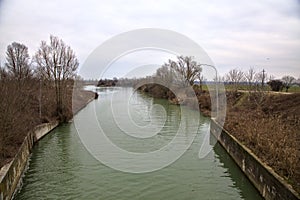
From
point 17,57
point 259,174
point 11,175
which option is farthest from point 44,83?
point 259,174

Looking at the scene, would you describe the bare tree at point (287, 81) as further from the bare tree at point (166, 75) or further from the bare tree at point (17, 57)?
the bare tree at point (17, 57)

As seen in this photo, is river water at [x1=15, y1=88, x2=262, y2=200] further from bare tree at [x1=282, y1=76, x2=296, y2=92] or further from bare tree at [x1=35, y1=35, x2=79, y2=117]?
bare tree at [x1=282, y1=76, x2=296, y2=92]

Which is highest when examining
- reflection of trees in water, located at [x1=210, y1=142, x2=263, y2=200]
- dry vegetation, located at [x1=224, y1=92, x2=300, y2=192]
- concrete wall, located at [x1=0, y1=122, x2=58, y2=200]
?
dry vegetation, located at [x1=224, y1=92, x2=300, y2=192]

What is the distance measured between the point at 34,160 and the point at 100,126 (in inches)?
341

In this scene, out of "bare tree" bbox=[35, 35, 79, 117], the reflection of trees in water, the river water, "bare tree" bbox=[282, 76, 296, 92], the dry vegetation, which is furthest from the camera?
"bare tree" bbox=[282, 76, 296, 92]

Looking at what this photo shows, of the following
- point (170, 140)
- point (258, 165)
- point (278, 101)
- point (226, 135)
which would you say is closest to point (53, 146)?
point (170, 140)

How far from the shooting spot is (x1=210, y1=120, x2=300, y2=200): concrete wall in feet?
24.2

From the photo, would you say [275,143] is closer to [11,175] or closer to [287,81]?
[11,175]

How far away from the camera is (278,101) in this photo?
24.2 metres

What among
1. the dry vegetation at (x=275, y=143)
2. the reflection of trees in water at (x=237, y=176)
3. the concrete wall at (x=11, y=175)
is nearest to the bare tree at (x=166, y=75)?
the dry vegetation at (x=275, y=143)

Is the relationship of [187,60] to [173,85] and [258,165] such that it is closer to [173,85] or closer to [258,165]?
[173,85]

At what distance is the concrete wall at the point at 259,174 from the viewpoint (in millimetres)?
7379

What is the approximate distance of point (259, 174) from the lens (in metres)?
9.47

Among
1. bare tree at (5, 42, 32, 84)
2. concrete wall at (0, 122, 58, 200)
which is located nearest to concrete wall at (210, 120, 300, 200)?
concrete wall at (0, 122, 58, 200)
